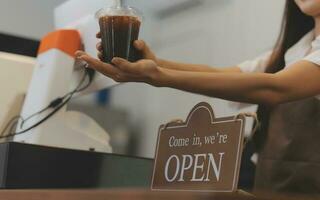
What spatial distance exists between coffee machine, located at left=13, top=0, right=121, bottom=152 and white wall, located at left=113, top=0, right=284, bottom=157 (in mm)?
382

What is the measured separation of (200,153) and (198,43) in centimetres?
103

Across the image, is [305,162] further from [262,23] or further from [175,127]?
[262,23]

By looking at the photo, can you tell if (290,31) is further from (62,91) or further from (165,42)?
(165,42)

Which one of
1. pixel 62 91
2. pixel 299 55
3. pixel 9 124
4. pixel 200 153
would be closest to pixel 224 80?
pixel 200 153

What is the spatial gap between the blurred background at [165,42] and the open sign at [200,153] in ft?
1.55

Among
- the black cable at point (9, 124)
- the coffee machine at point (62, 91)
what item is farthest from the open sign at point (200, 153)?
the black cable at point (9, 124)

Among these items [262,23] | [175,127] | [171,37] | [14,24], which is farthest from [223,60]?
[14,24]

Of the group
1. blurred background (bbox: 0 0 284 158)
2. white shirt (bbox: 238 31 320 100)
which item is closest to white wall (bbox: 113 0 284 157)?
blurred background (bbox: 0 0 284 158)

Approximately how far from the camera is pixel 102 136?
58.6 inches

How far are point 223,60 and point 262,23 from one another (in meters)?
0.17

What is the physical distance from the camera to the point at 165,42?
2033mm

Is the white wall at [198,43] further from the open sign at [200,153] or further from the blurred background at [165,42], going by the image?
the open sign at [200,153]

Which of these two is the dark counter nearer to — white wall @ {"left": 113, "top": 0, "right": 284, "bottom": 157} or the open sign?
the open sign

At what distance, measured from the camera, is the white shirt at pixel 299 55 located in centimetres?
93
